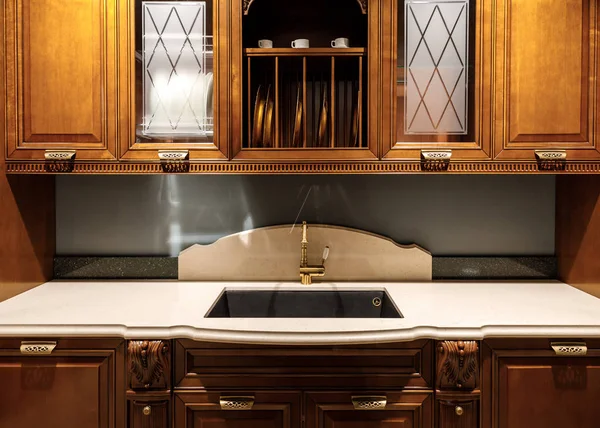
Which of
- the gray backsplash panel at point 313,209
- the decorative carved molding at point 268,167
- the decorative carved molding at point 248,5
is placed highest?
the decorative carved molding at point 248,5

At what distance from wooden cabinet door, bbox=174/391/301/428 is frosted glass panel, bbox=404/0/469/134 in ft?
3.11

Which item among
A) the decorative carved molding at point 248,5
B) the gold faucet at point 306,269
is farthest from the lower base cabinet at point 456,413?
the decorative carved molding at point 248,5

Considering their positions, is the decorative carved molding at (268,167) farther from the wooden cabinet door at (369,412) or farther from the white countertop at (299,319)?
the wooden cabinet door at (369,412)

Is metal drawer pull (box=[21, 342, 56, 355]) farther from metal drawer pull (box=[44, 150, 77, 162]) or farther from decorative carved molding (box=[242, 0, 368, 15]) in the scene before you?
decorative carved molding (box=[242, 0, 368, 15])

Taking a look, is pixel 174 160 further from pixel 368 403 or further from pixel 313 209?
pixel 368 403

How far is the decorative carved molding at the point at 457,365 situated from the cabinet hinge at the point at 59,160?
1314mm

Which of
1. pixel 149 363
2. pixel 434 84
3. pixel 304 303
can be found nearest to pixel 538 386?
pixel 304 303

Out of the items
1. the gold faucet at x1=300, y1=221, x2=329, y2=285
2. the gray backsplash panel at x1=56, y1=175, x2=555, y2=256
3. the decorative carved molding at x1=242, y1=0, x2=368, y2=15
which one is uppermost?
the decorative carved molding at x1=242, y1=0, x2=368, y2=15

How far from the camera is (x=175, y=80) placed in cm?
154

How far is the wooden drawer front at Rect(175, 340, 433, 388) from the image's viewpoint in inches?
49.6

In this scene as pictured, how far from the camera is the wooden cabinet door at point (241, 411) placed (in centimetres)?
126

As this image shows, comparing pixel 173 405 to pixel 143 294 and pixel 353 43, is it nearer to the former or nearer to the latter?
pixel 143 294

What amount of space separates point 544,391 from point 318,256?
0.89 m

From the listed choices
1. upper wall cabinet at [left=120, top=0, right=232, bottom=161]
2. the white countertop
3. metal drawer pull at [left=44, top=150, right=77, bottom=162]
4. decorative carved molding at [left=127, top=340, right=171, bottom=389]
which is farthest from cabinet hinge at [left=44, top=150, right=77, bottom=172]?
decorative carved molding at [left=127, top=340, right=171, bottom=389]
